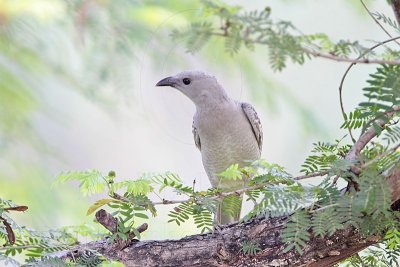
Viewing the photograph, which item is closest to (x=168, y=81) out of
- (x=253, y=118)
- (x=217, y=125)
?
(x=217, y=125)

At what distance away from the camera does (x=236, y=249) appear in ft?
5.72

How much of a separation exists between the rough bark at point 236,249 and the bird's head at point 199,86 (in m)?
1.05

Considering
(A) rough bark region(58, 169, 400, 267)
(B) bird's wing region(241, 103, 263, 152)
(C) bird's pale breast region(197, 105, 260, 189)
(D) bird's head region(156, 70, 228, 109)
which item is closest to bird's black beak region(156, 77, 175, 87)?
(D) bird's head region(156, 70, 228, 109)

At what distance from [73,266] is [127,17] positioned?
1777mm

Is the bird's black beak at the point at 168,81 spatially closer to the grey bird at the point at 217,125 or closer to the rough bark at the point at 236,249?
the grey bird at the point at 217,125

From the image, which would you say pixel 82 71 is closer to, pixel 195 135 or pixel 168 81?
pixel 195 135

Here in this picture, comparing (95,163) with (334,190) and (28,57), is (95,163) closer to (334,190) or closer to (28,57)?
(28,57)

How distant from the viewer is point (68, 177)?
1.59 meters

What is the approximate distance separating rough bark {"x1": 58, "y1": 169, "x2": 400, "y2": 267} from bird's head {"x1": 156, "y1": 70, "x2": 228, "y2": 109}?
1.05 meters

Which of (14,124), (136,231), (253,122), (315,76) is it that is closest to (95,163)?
(315,76)

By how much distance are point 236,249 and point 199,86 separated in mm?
1161

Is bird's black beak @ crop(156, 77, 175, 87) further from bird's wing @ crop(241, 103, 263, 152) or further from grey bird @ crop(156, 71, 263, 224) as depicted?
bird's wing @ crop(241, 103, 263, 152)

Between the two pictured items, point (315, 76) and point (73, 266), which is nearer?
point (73, 266)

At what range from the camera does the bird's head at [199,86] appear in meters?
2.76
